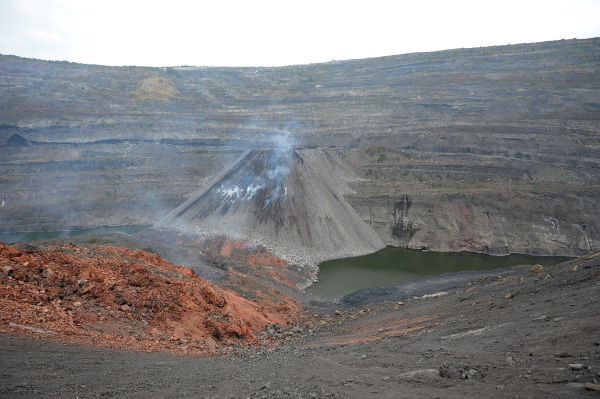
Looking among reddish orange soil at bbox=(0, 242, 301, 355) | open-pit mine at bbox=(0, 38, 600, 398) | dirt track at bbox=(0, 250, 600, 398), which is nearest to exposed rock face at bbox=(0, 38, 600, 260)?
open-pit mine at bbox=(0, 38, 600, 398)

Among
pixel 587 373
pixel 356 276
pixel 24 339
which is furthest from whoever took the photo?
pixel 356 276

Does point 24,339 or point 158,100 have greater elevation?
point 158,100

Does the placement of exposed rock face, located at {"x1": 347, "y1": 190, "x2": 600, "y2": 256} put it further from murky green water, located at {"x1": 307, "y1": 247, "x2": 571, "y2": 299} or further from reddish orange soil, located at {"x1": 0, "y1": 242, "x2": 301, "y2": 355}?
reddish orange soil, located at {"x1": 0, "y1": 242, "x2": 301, "y2": 355}

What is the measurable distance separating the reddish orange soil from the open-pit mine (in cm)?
8

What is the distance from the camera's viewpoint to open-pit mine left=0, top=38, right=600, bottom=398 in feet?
27.1

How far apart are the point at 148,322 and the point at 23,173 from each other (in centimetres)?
5301

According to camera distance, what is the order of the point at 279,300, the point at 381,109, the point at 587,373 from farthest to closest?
the point at 381,109
the point at 279,300
the point at 587,373

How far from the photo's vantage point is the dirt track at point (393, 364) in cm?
649

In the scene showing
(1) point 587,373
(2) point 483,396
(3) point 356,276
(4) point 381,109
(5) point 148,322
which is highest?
(4) point 381,109

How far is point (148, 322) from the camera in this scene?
12375 millimetres

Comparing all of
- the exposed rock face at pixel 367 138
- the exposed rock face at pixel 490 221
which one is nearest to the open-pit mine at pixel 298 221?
the exposed rock face at pixel 490 221

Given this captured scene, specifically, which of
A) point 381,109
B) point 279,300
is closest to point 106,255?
point 279,300

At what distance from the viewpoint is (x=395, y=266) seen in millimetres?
34250

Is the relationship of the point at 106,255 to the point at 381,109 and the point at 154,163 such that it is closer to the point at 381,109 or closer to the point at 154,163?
the point at 154,163
